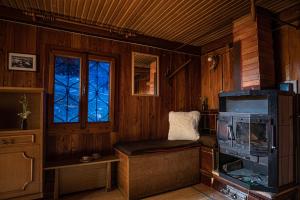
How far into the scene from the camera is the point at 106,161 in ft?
8.61

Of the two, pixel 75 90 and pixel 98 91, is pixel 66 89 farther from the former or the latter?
pixel 98 91

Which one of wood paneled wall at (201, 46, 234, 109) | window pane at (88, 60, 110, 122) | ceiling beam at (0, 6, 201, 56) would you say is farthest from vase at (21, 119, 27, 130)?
wood paneled wall at (201, 46, 234, 109)

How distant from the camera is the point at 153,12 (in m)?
2.51

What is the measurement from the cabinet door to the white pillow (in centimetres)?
208

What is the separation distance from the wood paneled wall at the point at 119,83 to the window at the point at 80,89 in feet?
0.45

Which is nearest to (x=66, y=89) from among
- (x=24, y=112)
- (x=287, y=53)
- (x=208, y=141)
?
(x=24, y=112)

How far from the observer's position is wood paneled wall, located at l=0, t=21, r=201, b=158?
2467 millimetres

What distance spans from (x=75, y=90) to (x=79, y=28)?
97cm

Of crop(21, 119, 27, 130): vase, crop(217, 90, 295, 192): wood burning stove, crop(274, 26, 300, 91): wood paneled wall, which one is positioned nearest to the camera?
crop(217, 90, 295, 192): wood burning stove

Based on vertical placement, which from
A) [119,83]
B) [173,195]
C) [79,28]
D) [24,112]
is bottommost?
[173,195]

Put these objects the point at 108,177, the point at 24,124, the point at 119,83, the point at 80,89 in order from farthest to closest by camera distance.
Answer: the point at 119,83
the point at 80,89
the point at 108,177
the point at 24,124

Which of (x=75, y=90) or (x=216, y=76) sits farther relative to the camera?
(x=216, y=76)

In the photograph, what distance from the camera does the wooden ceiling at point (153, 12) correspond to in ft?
7.47

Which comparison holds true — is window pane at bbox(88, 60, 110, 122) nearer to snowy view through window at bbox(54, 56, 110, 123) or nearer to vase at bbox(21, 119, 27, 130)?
snowy view through window at bbox(54, 56, 110, 123)
